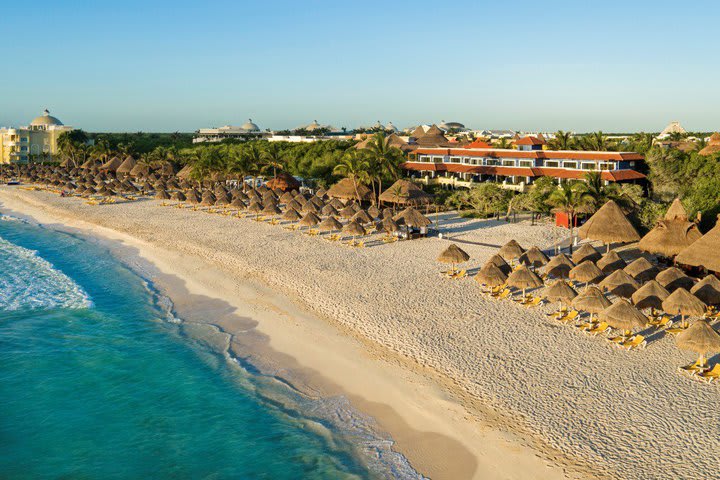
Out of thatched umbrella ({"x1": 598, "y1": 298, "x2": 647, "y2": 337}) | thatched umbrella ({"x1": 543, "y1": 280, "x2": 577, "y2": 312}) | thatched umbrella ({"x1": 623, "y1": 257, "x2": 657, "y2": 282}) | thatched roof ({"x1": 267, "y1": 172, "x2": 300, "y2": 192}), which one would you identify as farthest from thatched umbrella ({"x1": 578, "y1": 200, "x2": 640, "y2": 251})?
thatched roof ({"x1": 267, "y1": 172, "x2": 300, "y2": 192})

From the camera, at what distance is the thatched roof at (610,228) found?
2533cm

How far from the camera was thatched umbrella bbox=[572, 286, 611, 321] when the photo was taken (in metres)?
17.9

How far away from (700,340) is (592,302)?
11.2 ft

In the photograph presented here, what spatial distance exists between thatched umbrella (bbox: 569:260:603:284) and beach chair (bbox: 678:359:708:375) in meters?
5.61

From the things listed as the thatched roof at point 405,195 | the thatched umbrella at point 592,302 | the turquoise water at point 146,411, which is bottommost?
the turquoise water at point 146,411

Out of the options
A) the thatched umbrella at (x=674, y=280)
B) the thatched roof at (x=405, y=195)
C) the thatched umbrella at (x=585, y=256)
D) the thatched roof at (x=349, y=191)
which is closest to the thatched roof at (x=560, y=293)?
the thatched umbrella at (x=674, y=280)

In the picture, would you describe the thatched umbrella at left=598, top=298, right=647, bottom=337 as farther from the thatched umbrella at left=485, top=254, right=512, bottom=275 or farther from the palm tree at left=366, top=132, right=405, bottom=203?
the palm tree at left=366, top=132, right=405, bottom=203

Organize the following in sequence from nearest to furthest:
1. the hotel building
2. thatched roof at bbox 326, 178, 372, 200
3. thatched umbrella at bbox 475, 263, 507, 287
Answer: thatched umbrella at bbox 475, 263, 507, 287 → the hotel building → thatched roof at bbox 326, 178, 372, 200

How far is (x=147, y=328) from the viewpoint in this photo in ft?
69.3

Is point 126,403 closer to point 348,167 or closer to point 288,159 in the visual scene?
point 348,167

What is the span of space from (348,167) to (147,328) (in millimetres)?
22286

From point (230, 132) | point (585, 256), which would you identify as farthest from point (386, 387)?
point (230, 132)

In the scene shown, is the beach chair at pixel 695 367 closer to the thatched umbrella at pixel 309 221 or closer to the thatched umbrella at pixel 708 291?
the thatched umbrella at pixel 708 291

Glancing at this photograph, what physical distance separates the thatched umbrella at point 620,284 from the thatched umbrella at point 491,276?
139 inches
